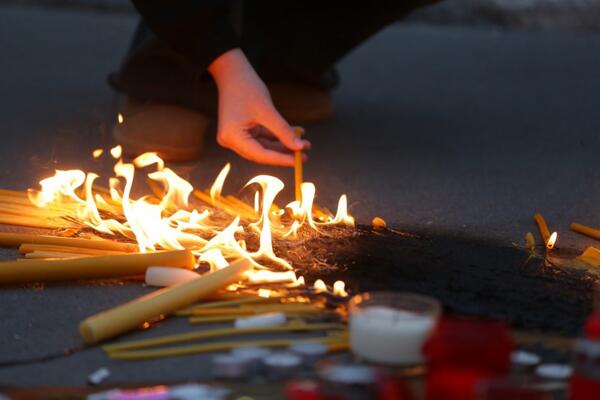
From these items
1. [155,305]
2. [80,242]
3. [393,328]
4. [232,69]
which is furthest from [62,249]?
[393,328]

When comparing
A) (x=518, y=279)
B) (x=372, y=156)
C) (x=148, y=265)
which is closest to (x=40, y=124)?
(x=372, y=156)

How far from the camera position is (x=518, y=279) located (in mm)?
1735

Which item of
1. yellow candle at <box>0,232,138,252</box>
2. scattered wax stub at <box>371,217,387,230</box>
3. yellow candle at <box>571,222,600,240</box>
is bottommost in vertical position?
yellow candle at <box>0,232,138,252</box>

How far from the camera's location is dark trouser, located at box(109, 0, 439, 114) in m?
2.61

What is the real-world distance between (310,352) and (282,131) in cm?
72

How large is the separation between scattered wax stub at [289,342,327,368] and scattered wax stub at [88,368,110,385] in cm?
24

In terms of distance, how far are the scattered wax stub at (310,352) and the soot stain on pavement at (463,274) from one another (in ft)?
0.82

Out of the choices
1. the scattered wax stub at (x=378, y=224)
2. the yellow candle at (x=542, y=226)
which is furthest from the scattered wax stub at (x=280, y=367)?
the yellow candle at (x=542, y=226)

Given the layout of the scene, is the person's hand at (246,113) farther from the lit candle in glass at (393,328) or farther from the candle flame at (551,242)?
the lit candle in glass at (393,328)

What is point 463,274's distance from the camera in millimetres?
1746

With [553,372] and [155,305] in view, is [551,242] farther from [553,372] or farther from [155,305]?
[155,305]

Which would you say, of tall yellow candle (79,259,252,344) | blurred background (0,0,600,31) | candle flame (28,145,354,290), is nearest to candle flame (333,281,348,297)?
candle flame (28,145,354,290)

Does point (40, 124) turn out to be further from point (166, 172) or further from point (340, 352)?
point (340, 352)

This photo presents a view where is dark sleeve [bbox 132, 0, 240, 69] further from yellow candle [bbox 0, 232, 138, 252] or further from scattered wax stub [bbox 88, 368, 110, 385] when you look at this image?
scattered wax stub [bbox 88, 368, 110, 385]
